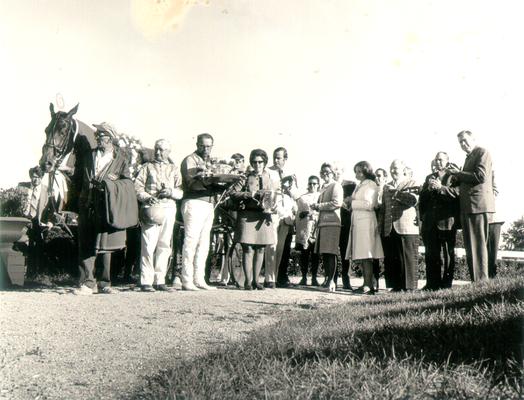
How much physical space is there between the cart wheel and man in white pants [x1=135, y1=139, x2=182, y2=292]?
4.97ft

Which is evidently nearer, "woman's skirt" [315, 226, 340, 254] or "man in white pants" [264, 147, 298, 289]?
"woman's skirt" [315, 226, 340, 254]

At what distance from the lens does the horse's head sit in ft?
26.5

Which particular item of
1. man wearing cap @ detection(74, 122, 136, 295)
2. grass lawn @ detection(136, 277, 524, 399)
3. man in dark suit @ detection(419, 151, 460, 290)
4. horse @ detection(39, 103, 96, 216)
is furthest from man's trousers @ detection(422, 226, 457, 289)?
horse @ detection(39, 103, 96, 216)

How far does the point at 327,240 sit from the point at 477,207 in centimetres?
253

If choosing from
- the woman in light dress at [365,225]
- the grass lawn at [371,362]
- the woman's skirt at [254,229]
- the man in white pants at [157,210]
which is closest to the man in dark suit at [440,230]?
the woman in light dress at [365,225]

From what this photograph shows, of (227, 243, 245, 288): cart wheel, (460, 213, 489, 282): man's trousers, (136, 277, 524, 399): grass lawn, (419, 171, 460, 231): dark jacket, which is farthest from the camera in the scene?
(227, 243, 245, 288): cart wheel

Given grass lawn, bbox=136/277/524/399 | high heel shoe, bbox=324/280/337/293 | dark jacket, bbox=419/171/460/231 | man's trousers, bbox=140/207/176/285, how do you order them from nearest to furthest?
grass lawn, bbox=136/277/524/399
man's trousers, bbox=140/207/176/285
dark jacket, bbox=419/171/460/231
high heel shoe, bbox=324/280/337/293

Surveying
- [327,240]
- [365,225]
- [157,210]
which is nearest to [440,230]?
[365,225]

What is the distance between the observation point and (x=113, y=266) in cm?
1053

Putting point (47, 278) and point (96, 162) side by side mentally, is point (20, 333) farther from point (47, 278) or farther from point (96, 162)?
point (47, 278)

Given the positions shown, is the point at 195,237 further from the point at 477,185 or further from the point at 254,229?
the point at 477,185

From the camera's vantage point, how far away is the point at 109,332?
4.92 meters

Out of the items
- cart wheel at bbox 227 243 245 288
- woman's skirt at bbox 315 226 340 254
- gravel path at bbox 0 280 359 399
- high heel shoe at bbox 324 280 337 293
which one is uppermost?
woman's skirt at bbox 315 226 340 254

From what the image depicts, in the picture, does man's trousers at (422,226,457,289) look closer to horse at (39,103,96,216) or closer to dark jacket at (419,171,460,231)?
dark jacket at (419,171,460,231)
